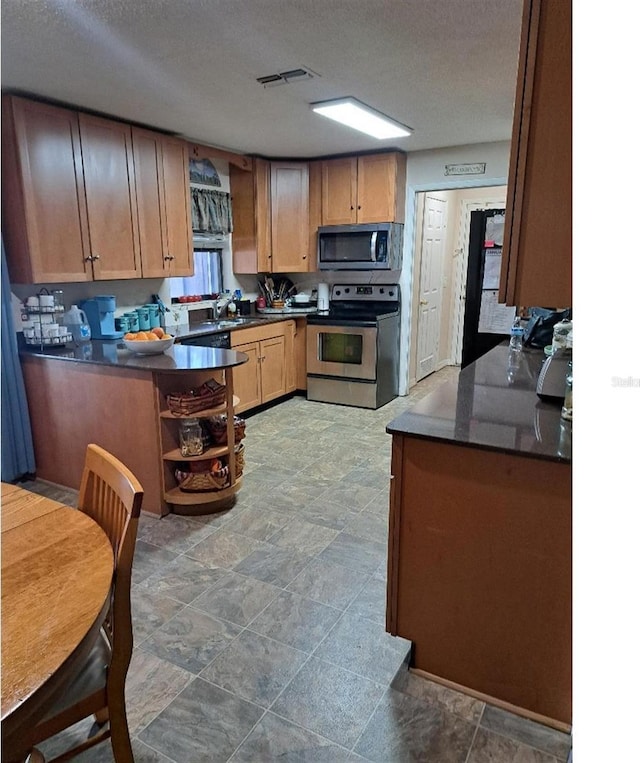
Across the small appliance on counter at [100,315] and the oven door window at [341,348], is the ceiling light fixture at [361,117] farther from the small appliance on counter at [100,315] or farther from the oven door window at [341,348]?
the small appliance on counter at [100,315]

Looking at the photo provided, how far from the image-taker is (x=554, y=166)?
1164 millimetres

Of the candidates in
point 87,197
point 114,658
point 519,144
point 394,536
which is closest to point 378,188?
point 87,197

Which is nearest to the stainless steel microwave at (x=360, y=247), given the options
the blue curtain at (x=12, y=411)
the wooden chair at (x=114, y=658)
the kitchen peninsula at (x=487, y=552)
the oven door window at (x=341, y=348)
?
the oven door window at (x=341, y=348)

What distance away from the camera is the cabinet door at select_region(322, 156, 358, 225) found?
470cm

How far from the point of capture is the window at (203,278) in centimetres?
444

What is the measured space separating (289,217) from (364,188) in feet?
2.56

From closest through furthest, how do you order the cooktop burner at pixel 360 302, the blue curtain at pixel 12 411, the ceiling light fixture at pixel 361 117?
the blue curtain at pixel 12 411 < the ceiling light fixture at pixel 361 117 < the cooktop burner at pixel 360 302

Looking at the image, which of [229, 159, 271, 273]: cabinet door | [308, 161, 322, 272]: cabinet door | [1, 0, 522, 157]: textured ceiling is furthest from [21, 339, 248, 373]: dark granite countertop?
[308, 161, 322, 272]: cabinet door

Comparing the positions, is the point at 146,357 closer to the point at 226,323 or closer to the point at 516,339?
the point at 226,323

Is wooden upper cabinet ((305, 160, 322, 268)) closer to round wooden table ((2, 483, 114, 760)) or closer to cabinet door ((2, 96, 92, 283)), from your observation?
cabinet door ((2, 96, 92, 283))

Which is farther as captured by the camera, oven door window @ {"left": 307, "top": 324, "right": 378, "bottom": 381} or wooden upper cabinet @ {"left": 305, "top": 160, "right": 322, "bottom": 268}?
wooden upper cabinet @ {"left": 305, "top": 160, "right": 322, "bottom": 268}

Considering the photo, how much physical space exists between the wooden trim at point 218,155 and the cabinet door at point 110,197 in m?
0.76

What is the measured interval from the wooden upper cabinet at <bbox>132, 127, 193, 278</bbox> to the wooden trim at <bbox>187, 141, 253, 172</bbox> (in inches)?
9.1

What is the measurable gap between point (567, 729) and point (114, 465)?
1511 mm
